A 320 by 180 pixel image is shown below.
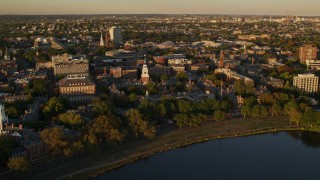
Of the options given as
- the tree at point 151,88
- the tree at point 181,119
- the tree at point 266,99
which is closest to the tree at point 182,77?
the tree at point 151,88

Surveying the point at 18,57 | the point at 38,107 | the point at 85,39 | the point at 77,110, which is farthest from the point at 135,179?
the point at 85,39

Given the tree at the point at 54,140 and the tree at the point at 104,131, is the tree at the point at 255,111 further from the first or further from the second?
the tree at the point at 54,140

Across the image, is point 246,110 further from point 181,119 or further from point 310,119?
point 181,119

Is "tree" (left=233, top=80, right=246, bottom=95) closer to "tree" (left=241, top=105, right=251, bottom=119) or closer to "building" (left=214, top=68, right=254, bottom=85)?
"building" (left=214, top=68, right=254, bottom=85)

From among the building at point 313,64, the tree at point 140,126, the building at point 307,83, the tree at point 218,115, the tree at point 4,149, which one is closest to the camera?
the tree at point 4,149

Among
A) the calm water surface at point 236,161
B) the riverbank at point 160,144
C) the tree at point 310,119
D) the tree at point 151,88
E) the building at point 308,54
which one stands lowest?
the calm water surface at point 236,161
